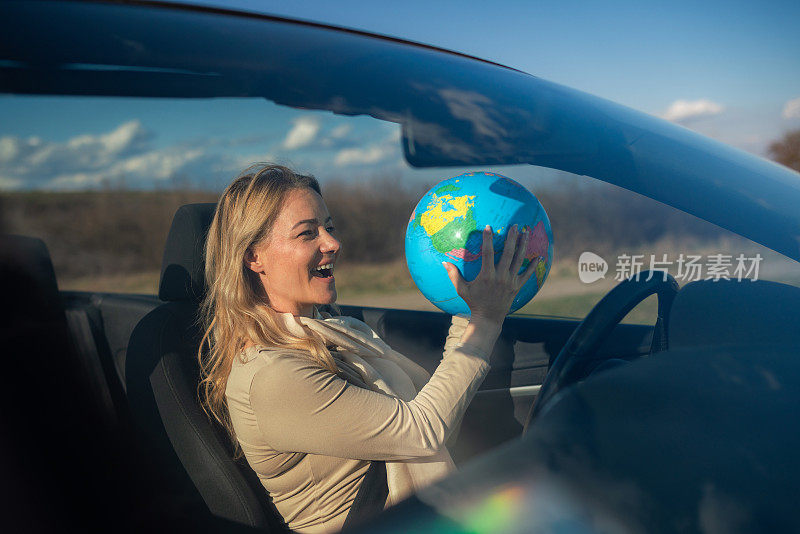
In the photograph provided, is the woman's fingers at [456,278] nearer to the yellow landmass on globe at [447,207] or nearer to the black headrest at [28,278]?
the yellow landmass on globe at [447,207]

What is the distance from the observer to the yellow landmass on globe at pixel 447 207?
4.13ft

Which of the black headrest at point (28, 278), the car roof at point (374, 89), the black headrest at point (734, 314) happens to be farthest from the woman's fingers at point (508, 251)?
the black headrest at point (28, 278)

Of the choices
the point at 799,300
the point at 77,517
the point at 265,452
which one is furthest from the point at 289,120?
the point at 799,300

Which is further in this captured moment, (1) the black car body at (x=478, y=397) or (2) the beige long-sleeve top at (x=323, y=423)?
(2) the beige long-sleeve top at (x=323, y=423)

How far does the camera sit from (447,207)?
1.26 metres

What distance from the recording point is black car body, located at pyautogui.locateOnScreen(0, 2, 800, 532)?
837 mm

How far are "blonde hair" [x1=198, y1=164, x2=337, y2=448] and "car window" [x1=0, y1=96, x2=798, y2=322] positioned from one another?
12 centimetres

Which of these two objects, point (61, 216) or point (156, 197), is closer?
point (61, 216)

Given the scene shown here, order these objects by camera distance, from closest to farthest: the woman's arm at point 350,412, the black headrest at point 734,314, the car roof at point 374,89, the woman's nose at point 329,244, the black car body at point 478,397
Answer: the black car body at point 478,397
the black headrest at point 734,314
the car roof at point 374,89
the woman's arm at point 350,412
the woman's nose at point 329,244

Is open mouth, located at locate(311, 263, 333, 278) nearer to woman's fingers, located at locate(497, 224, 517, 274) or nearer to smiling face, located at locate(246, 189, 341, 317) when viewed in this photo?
smiling face, located at locate(246, 189, 341, 317)

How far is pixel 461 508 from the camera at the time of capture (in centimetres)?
82

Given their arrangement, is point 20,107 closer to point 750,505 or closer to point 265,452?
point 265,452

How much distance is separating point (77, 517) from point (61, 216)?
22.5 inches

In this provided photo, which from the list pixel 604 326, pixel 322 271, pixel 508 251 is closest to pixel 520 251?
pixel 508 251
